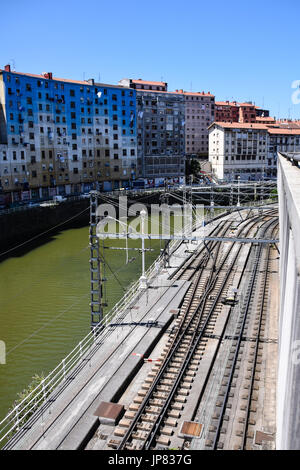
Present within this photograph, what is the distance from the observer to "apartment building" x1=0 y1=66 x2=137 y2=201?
171ft

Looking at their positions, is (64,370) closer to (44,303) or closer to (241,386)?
(241,386)

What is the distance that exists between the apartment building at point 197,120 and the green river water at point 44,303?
6836cm

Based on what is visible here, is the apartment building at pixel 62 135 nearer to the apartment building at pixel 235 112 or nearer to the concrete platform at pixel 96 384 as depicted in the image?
the concrete platform at pixel 96 384

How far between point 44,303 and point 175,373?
12.5m

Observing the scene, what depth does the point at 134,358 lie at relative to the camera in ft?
49.1

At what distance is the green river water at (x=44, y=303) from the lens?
56.3 feet

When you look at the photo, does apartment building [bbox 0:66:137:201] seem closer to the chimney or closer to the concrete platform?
the chimney

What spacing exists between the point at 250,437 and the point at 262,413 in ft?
3.82

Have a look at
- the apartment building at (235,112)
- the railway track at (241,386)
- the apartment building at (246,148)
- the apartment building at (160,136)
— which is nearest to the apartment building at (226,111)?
the apartment building at (235,112)

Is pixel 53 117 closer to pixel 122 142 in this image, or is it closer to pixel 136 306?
pixel 122 142

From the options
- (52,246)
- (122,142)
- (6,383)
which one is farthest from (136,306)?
(122,142)

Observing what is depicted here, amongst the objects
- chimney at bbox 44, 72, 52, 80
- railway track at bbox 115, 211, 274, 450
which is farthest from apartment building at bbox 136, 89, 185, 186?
railway track at bbox 115, 211, 274, 450

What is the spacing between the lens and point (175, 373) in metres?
14.3

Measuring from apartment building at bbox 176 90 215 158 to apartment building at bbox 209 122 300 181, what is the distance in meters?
13.7
